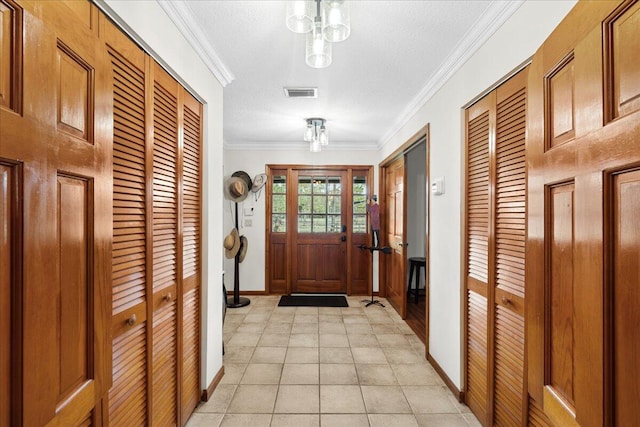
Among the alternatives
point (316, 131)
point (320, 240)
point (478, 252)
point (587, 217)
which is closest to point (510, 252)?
point (478, 252)

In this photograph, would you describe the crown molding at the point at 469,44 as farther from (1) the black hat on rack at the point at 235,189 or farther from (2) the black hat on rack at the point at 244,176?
(2) the black hat on rack at the point at 244,176

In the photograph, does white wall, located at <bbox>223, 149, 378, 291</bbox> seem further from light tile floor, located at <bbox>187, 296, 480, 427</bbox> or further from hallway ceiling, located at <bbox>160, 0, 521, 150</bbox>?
hallway ceiling, located at <bbox>160, 0, 521, 150</bbox>

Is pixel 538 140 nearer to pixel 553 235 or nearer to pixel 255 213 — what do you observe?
pixel 553 235

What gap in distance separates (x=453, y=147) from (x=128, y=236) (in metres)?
2.11

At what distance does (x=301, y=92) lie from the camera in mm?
2893

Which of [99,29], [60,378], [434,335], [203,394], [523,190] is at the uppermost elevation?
[99,29]

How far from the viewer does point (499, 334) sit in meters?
1.78

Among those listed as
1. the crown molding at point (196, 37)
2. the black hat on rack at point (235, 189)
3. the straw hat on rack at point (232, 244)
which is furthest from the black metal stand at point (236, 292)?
the crown molding at point (196, 37)

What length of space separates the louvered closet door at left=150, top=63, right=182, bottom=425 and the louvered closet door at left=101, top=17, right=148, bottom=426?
0.10 m

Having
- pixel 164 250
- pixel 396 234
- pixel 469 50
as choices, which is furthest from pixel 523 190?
pixel 396 234

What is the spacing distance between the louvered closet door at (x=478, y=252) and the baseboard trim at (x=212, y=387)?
177cm

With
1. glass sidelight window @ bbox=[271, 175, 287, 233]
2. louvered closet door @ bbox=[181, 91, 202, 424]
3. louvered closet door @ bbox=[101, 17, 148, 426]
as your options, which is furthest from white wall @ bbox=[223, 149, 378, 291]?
louvered closet door @ bbox=[101, 17, 148, 426]

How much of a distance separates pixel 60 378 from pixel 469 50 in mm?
2454

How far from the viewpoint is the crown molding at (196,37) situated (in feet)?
5.31
